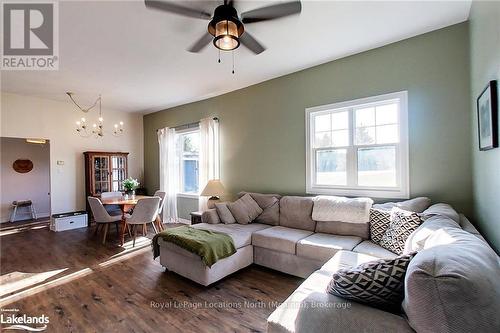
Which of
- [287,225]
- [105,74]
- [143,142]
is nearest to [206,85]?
[105,74]

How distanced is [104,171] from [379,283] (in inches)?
249

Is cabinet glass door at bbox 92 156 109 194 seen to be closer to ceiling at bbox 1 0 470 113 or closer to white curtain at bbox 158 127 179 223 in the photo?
white curtain at bbox 158 127 179 223

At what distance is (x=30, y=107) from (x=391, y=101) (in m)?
6.65

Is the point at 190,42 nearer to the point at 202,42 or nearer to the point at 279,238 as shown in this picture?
the point at 202,42

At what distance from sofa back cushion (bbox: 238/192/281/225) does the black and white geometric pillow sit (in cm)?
131

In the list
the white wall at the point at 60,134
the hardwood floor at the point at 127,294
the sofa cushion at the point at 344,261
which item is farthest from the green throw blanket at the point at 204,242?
the white wall at the point at 60,134

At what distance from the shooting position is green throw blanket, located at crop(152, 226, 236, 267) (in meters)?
2.58

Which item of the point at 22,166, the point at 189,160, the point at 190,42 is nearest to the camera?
the point at 190,42

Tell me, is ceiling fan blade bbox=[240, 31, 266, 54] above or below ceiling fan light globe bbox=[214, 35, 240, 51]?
above

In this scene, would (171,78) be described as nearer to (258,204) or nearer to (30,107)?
(258,204)

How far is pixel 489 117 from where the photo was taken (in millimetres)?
1742

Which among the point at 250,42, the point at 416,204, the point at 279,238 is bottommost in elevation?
the point at 279,238

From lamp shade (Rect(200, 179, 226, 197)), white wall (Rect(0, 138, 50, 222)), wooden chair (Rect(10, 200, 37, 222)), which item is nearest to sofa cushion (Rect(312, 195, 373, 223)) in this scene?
lamp shade (Rect(200, 179, 226, 197))

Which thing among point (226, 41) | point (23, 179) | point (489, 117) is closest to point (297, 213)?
point (489, 117)
